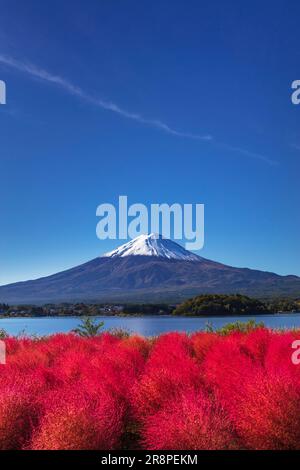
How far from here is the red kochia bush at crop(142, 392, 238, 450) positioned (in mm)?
7750

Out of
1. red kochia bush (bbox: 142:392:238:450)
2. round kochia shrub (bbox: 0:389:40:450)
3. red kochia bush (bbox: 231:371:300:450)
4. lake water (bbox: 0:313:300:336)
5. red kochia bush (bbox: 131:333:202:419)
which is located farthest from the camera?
lake water (bbox: 0:313:300:336)

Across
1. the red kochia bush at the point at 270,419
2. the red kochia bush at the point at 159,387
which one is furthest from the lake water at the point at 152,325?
the red kochia bush at the point at 270,419

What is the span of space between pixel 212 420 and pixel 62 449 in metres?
2.11

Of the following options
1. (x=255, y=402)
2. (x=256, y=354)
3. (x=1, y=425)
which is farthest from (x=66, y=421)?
(x=256, y=354)

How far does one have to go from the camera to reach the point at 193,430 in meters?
7.82

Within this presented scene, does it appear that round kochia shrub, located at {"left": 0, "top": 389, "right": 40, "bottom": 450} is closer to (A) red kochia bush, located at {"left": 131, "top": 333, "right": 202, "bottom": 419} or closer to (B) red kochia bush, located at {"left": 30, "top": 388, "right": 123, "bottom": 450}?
(B) red kochia bush, located at {"left": 30, "top": 388, "right": 123, "bottom": 450}

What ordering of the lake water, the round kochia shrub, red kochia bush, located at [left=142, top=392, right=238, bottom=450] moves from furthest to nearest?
the lake water
the round kochia shrub
red kochia bush, located at [left=142, top=392, right=238, bottom=450]

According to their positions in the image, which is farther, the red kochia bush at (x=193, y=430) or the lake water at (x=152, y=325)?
the lake water at (x=152, y=325)

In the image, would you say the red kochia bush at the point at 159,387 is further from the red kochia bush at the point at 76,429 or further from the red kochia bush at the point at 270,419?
the red kochia bush at the point at 270,419

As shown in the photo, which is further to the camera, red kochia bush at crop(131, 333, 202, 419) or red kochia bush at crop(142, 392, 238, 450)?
red kochia bush at crop(131, 333, 202, 419)

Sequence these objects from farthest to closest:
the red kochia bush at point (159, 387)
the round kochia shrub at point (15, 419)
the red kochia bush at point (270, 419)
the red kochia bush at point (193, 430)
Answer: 1. the red kochia bush at point (159, 387)
2. the round kochia shrub at point (15, 419)
3. the red kochia bush at point (270, 419)
4. the red kochia bush at point (193, 430)

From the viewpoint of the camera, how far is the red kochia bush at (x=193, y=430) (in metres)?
7.75

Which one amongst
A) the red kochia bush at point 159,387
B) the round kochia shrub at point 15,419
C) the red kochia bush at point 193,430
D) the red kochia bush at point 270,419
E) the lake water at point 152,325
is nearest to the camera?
the red kochia bush at point 193,430

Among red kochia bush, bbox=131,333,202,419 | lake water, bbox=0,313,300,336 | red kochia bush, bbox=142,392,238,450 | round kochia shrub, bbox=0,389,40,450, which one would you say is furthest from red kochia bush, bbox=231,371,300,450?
lake water, bbox=0,313,300,336
